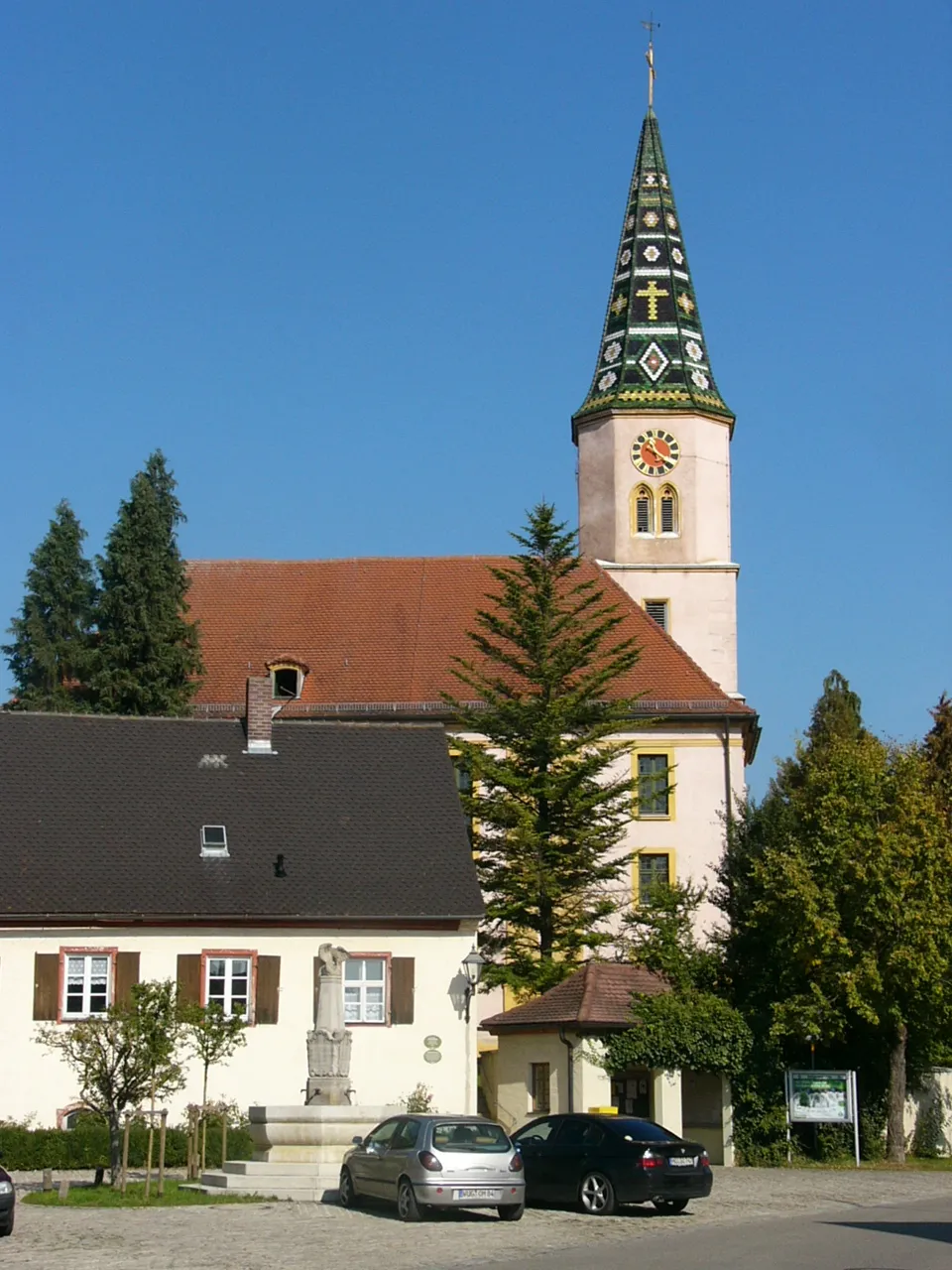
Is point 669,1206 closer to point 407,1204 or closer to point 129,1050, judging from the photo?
point 407,1204

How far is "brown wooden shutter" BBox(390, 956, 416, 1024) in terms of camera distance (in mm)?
34469

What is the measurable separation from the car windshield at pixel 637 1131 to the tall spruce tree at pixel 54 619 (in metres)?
30.8

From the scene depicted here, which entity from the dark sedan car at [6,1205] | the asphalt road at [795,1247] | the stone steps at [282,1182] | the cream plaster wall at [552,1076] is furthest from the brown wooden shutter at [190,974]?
the dark sedan car at [6,1205]

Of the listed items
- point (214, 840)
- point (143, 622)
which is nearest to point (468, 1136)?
point (214, 840)

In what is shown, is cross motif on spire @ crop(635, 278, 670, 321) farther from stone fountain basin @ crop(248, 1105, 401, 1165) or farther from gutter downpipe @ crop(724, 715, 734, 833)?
stone fountain basin @ crop(248, 1105, 401, 1165)

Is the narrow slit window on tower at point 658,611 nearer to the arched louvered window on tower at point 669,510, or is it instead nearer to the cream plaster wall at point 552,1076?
the arched louvered window on tower at point 669,510

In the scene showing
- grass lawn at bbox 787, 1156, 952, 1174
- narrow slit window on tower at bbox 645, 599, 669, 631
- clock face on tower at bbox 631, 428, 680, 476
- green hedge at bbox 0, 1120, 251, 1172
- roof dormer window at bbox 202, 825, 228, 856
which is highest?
clock face on tower at bbox 631, 428, 680, 476

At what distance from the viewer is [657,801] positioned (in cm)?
5072

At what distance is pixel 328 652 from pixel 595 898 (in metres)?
16.3

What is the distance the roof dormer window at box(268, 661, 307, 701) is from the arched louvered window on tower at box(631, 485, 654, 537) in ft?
38.1

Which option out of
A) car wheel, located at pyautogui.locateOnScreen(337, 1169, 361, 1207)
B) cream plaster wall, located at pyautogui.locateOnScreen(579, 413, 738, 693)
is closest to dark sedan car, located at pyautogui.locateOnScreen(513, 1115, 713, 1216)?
car wheel, located at pyautogui.locateOnScreen(337, 1169, 361, 1207)

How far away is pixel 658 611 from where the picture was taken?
55781 mm

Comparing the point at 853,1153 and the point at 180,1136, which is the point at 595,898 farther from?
the point at 180,1136

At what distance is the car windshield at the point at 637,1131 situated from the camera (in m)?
22.0
